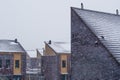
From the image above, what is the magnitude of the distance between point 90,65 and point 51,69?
3151 cm

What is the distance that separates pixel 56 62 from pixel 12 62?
7832 mm

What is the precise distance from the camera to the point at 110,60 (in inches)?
739

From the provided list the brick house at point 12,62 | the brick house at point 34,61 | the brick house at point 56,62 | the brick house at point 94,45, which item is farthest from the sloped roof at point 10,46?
the brick house at point 94,45

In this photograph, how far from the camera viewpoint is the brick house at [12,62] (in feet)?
154

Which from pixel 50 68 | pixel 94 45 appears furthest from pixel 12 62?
pixel 94 45

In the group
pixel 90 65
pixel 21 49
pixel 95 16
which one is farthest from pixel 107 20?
pixel 21 49

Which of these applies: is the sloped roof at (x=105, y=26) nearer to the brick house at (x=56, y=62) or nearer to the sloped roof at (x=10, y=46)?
Result: the sloped roof at (x=10, y=46)

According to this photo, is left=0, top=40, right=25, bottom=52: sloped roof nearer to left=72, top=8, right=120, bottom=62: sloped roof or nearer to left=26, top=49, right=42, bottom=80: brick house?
left=26, top=49, right=42, bottom=80: brick house

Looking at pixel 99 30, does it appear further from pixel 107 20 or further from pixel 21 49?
pixel 21 49

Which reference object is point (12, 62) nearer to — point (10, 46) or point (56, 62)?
point (10, 46)

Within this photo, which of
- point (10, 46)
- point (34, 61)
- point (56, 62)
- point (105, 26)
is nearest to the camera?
point (105, 26)

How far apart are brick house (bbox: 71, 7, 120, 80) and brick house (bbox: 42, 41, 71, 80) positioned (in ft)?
89.4

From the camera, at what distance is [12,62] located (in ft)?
155

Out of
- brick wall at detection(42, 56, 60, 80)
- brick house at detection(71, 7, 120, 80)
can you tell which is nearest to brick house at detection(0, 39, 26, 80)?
brick wall at detection(42, 56, 60, 80)
